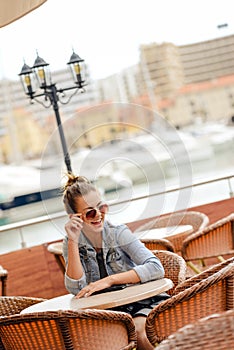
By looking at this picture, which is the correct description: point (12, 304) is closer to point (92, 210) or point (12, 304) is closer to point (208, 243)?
point (92, 210)

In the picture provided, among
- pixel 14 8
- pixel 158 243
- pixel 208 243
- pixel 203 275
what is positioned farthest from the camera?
pixel 208 243

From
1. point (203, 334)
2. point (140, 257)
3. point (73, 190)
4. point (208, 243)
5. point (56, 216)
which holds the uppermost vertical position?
point (73, 190)

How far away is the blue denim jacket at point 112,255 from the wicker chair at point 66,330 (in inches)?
15.4

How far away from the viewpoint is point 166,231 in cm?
A: 505

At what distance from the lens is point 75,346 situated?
2.74 meters

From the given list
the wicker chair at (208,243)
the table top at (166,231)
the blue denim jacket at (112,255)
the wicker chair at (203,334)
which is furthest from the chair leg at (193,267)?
the wicker chair at (203,334)

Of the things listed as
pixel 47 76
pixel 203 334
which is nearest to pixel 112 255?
pixel 203 334

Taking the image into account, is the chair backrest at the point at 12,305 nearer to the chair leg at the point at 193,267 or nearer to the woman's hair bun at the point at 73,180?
the woman's hair bun at the point at 73,180

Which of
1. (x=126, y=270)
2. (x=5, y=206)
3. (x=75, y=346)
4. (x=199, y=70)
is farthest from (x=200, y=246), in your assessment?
(x=199, y=70)

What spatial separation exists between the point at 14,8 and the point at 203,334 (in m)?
0.83

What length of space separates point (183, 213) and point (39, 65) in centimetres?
129

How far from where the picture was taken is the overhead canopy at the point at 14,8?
188 cm

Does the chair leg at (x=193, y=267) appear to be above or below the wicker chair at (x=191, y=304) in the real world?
below

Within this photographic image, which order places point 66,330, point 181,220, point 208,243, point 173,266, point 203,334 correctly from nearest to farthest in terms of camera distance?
point 203,334 < point 66,330 < point 173,266 < point 208,243 < point 181,220
